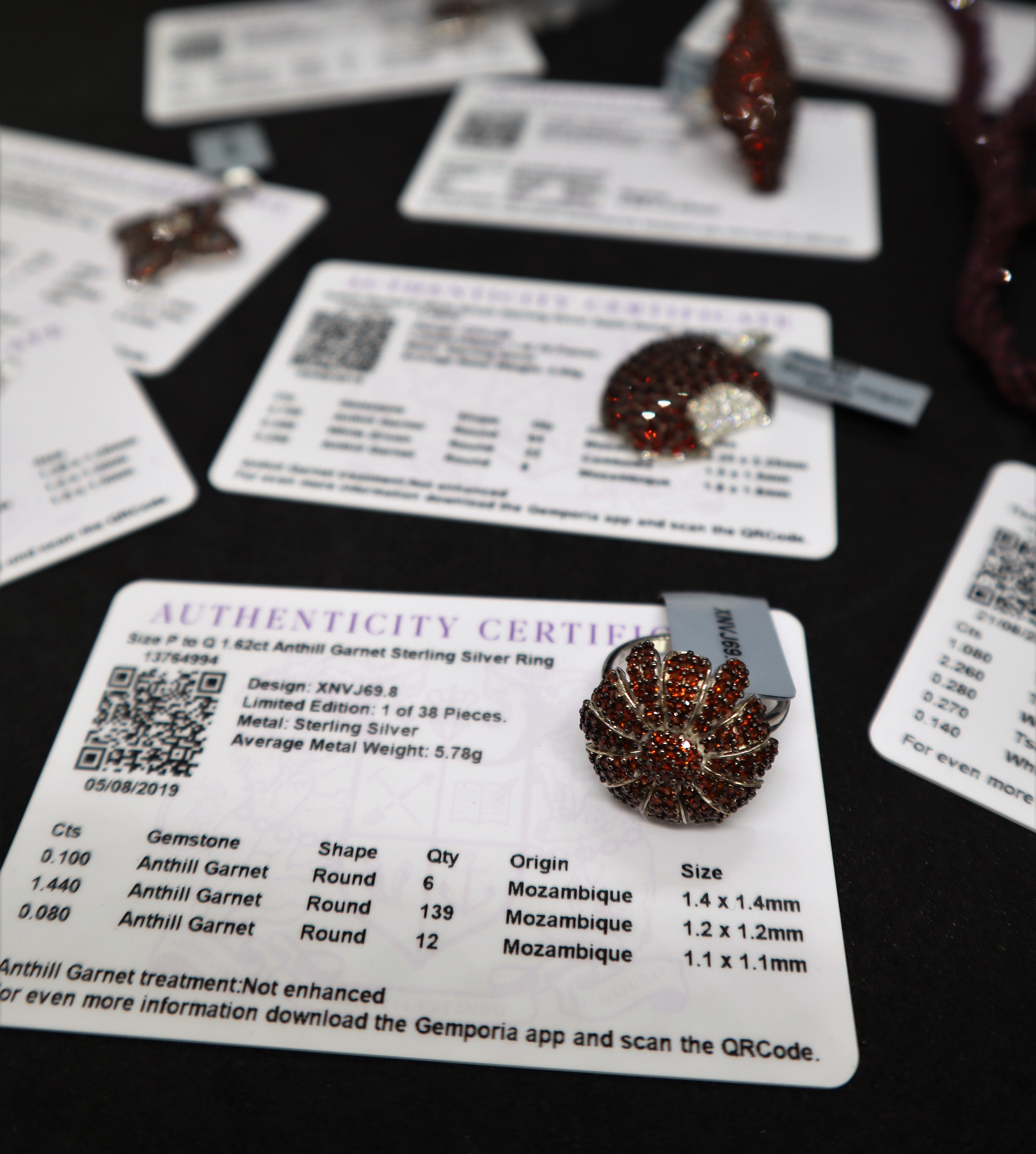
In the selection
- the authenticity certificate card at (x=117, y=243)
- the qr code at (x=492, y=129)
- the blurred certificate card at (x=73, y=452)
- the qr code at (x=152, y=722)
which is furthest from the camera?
the qr code at (x=492, y=129)

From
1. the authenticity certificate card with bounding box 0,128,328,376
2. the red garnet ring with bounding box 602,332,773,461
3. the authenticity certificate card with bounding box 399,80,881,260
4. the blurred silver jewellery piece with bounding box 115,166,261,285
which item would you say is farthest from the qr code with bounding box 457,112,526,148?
the red garnet ring with bounding box 602,332,773,461

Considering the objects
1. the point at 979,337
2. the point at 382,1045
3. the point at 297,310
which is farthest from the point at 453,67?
the point at 382,1045

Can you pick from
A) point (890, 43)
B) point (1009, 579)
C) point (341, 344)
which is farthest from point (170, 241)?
point (890, 43)

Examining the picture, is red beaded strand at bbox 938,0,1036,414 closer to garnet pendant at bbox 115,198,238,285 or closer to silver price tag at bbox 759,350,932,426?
silver price tag at bbox 759,350,932,426

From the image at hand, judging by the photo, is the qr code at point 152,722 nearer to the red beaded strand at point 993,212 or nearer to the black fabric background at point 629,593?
the black fabric background at point 629,593

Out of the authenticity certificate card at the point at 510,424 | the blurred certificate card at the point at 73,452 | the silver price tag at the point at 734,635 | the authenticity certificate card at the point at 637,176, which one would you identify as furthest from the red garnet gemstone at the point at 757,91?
the blurred certificate card at the point at 73,452

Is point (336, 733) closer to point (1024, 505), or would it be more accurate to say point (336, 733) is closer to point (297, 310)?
point (297, 310)
